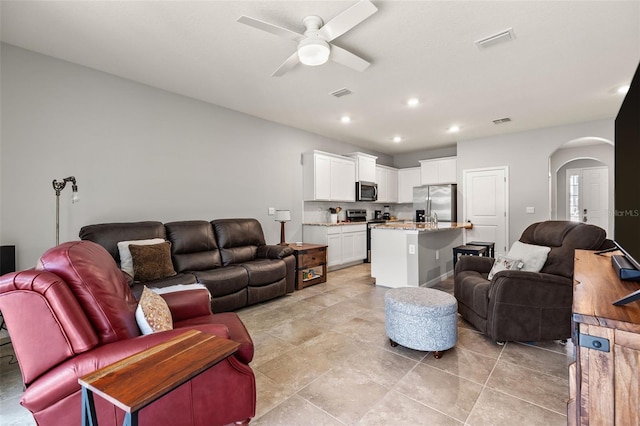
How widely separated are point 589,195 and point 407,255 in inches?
253

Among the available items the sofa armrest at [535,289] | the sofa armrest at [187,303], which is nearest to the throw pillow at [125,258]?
the sofa armrest at [187,303]

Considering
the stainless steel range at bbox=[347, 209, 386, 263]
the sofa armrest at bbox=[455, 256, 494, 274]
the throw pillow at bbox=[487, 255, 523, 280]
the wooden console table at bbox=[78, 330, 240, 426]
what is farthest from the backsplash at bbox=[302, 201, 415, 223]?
the wooden console table at bbox=[78, 330, 240, 426]

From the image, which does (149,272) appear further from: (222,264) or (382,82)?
(382,82)

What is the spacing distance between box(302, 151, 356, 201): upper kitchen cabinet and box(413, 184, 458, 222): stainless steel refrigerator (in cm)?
185

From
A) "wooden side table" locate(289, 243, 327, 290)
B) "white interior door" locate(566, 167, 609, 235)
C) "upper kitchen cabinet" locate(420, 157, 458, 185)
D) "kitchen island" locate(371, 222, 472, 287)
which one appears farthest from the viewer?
"white interior door" locate(566, 167, 609, 235)

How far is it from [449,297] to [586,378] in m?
1.79

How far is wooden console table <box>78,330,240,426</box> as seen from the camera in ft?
2.63

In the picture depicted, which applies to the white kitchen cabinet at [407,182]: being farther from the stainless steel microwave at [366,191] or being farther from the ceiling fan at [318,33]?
the ceiling fan at [318,33]

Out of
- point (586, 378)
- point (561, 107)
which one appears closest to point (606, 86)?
point (561, 107)

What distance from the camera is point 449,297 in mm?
2523

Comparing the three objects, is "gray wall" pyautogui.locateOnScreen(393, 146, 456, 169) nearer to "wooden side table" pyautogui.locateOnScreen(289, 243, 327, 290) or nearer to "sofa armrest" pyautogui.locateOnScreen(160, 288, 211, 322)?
"wooden side table" pyautogui.locateOnScreen(289, 243, 327, 290)

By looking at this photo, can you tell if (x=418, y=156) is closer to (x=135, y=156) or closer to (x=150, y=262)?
(x=135, y=156)

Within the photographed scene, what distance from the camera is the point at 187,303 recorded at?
2047 millimetres

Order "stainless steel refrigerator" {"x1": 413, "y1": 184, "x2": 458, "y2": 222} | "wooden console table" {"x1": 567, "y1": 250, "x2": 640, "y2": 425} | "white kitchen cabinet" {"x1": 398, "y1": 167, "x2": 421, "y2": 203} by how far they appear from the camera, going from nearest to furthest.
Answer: "wooden console table" {"x1": 567, "y1": 250, "x2": 640, "y2": 425}, "stainless steel refrigerator" {"x1": 413, "y1": 184, "x2": 458, "y2": 222}, "white kitchen cabinet" {"x1": 398, "y1": 167, "x2": 421, "y2": 203}
